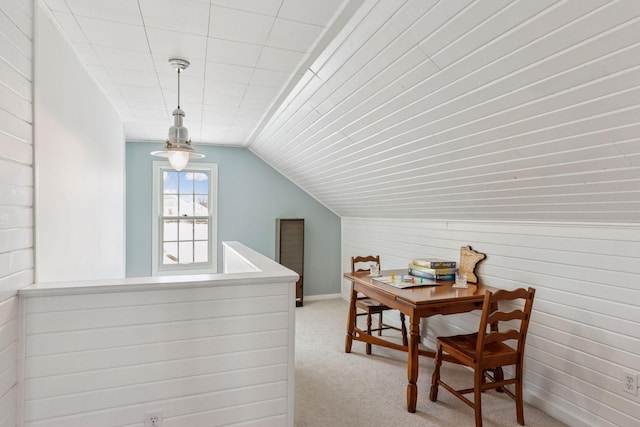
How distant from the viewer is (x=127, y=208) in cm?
475

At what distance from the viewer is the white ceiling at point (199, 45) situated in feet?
5.91

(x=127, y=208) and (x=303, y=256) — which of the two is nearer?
(x=127, y=208)

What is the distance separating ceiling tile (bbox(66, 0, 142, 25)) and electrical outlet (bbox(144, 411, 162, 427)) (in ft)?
6.46

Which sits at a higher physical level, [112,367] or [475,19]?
[475,19]

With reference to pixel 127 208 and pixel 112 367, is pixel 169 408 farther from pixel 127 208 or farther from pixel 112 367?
pixel 127 208

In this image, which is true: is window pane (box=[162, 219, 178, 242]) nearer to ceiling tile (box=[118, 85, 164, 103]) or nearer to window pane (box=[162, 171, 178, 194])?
window pane (box=[162, 171, 178, 194])

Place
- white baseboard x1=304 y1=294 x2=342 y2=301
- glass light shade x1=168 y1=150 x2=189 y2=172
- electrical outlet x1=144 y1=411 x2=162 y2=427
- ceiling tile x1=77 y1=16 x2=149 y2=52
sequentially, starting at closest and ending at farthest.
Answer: electrical outlet x1=144 y1=411 x2=162 y2=427 → ceiling tile x1=77 y1=16 x2=149 y2=52 → glass light shade x1=168 y1=150 x2=189 y2=172 → white baseboard x1=304 y1=294 x2=342 y2=301

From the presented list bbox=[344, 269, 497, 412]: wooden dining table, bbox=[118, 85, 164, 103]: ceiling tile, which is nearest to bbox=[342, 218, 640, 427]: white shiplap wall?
bbox=[344, 269, 497, 412]: wooden dining table

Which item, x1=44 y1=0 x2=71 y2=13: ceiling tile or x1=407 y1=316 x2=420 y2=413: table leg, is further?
x1=407 y1=316 x2=420 y2=413: table leg

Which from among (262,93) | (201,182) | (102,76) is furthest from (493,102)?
(201,182)

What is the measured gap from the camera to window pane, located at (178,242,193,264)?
5.06m

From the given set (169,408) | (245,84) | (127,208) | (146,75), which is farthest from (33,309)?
(127,208)

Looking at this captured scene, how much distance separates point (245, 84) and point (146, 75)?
2.31 feet

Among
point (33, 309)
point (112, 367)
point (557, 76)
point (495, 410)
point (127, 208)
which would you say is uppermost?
point (557, 76)
